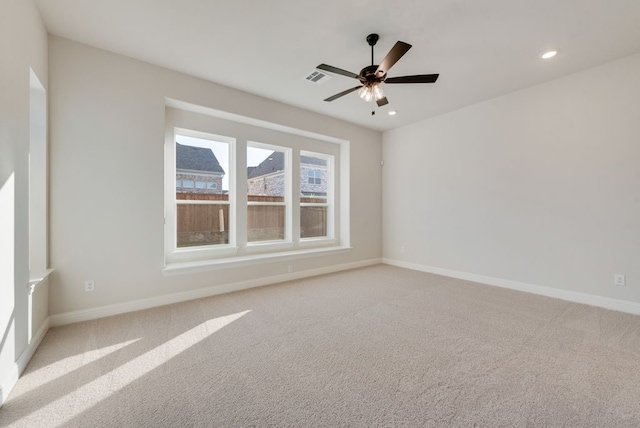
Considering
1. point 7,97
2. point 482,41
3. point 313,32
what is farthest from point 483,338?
→ point 7,97

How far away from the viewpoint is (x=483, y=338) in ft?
8.09

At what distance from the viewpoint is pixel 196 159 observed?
392 cm

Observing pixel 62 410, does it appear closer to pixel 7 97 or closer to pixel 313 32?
pixel 7 97

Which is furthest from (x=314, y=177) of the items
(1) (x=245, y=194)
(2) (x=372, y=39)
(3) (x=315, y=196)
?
(2) (x=372, y=39)

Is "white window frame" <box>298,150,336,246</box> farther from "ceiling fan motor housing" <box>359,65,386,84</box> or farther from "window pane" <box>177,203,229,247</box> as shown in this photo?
"ceiling fan motor housing" <box>359,65,386,84</box>

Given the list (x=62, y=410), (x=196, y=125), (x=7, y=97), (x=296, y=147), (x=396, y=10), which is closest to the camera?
(x=62, y=410)

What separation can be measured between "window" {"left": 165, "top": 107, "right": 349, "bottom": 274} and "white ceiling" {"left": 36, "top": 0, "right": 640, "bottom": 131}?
88 cm

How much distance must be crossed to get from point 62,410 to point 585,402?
312cm

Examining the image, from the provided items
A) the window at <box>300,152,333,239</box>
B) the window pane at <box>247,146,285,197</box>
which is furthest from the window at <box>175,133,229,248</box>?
the window at <box>300,152,333,239</box>

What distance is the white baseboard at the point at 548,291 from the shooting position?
3.08 meters

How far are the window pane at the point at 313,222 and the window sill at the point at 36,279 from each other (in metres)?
3.42

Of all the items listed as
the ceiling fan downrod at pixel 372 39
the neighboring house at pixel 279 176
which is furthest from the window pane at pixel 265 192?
the ceiling fan downrod at pixel 372 39

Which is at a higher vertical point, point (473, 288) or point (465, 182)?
point (465, 182)

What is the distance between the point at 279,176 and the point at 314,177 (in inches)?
29.9
